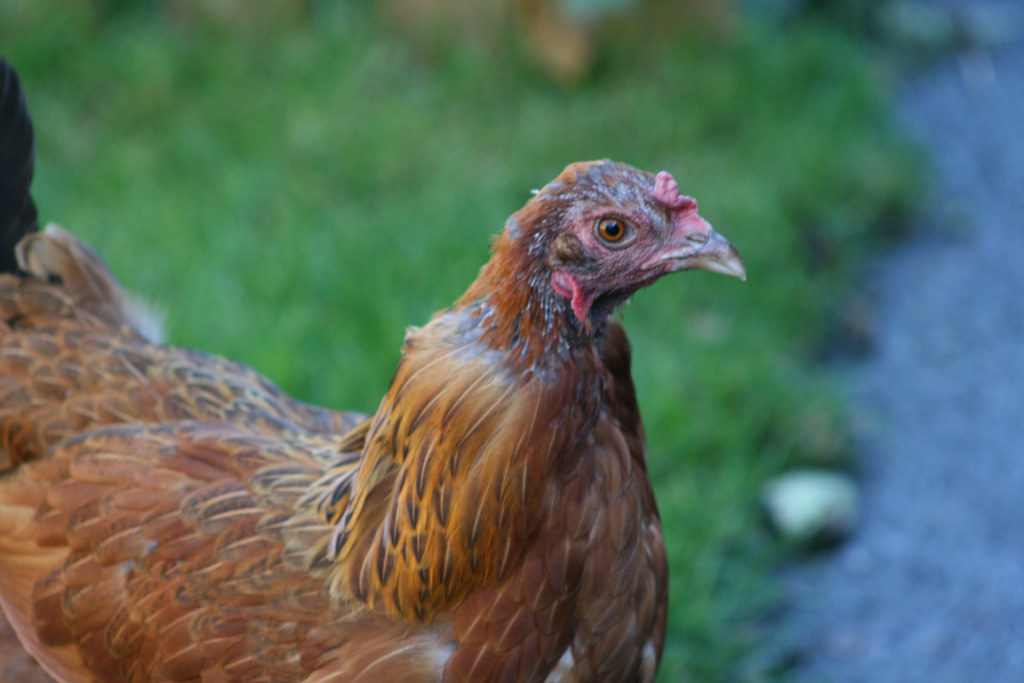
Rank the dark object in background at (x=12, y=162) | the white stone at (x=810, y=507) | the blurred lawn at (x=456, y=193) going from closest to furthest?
the dark object in background at (x=12, y=162)
the white stone at (x=810, y=507)
the blurred lawn at (x=456, y=193)

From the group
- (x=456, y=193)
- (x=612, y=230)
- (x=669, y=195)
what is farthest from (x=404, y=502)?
(x=456, y=193)

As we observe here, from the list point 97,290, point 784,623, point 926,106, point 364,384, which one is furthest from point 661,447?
point 926,106

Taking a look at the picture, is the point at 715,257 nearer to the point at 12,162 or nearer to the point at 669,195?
the point at 669,195

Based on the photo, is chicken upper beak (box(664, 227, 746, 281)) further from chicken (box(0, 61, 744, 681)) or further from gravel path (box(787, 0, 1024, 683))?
gravel path (box(787, 0, 1024, 683))

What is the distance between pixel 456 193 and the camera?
4.29m

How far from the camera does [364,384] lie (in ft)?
11.3

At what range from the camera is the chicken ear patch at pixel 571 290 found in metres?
1.77

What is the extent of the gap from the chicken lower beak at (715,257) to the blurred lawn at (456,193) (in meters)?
1.48

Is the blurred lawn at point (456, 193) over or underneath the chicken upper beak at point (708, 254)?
over

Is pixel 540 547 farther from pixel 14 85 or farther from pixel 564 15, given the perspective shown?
pixel 564 15

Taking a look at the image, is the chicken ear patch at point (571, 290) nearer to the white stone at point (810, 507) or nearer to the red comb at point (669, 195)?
the red comb at point (669, 195)

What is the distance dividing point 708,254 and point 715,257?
0.01m

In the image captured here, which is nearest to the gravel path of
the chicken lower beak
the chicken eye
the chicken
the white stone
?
the white stone

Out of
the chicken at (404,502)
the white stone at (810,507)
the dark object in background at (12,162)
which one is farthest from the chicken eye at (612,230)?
the white stone at (810,507)
